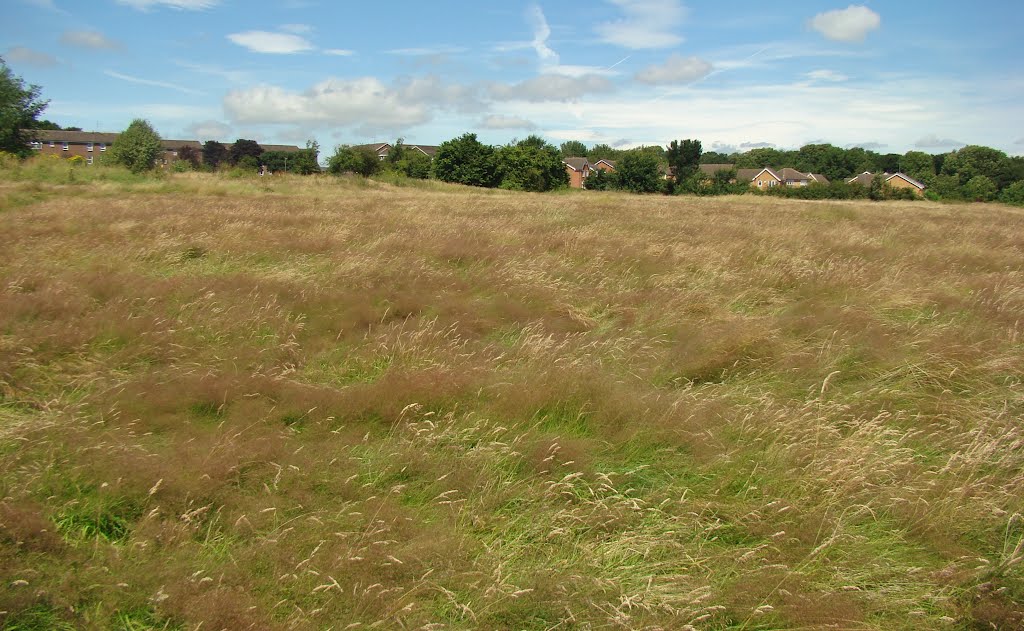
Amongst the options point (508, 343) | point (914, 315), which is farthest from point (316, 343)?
point (914, 315)

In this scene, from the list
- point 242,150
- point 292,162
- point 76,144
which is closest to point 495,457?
point 292,162

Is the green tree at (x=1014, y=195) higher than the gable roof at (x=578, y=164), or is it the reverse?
the gable roof at (x=578, y=164)

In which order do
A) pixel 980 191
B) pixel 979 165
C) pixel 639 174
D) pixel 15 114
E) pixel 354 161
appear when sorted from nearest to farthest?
pixel 15 114 < pixel 354 161 < pixel 980 191 < pixel 639 174 < pixel 979 165

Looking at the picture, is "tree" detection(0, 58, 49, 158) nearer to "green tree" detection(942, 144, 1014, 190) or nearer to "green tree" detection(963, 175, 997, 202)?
"green tree" detection(963, 175, 997, 202)

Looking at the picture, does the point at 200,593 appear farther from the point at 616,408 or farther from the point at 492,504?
the point at 616,408

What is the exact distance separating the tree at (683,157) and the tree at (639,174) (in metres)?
10.7

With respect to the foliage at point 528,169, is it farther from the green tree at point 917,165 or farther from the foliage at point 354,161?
the green tree at point 917,165

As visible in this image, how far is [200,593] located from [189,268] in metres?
6.75

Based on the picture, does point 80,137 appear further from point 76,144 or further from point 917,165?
point 917,165

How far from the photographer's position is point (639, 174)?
200ft

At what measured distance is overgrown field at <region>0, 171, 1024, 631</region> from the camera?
2.43m

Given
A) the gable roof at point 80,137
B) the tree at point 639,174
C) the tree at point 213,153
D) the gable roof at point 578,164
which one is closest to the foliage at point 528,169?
the tree at point 639,174

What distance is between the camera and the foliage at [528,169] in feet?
171

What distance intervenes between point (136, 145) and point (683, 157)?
56666 millimetres
